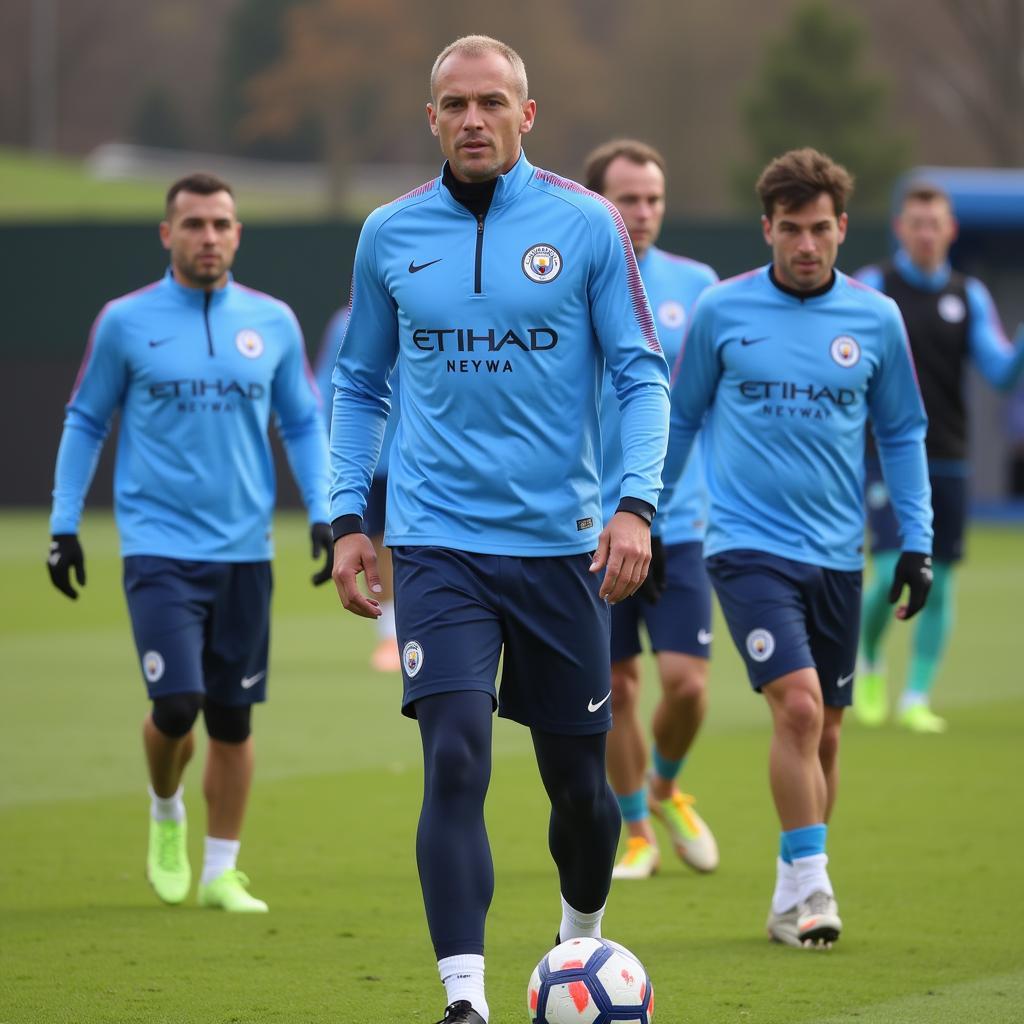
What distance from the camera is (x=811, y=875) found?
20.5 feet

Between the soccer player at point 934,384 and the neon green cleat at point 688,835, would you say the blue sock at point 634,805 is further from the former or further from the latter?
the soccer player at point 934,384

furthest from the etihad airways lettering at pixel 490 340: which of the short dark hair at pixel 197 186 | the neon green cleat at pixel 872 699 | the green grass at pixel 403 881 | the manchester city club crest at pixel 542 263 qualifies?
the neon green cleat at pixel 872 699

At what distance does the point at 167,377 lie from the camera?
23.3 ft

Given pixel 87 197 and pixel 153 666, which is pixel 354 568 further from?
pixel 87 197

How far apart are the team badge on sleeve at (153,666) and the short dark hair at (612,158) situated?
2.34m

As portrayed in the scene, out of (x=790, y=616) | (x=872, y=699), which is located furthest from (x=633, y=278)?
(x=872, y=699)

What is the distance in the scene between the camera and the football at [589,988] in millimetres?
4758

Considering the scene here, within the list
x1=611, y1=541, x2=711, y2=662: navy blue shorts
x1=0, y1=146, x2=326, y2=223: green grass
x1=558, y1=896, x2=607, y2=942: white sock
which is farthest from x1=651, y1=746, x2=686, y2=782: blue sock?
x1=0, y1=146, x2=326, y2=223: green grass

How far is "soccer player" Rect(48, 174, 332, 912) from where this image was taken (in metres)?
6.95

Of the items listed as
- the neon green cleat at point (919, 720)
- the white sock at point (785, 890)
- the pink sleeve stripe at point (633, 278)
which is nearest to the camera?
the pink sleeve stripe at point (633, 278)

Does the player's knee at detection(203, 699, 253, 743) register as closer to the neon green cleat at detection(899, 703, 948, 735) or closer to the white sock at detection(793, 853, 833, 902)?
the white sock at detection(793, 853, 833, 902)

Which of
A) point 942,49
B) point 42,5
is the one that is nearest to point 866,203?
point 942,49

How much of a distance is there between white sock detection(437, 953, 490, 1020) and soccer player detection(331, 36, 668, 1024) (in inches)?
22.1

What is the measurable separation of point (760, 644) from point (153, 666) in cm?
195
